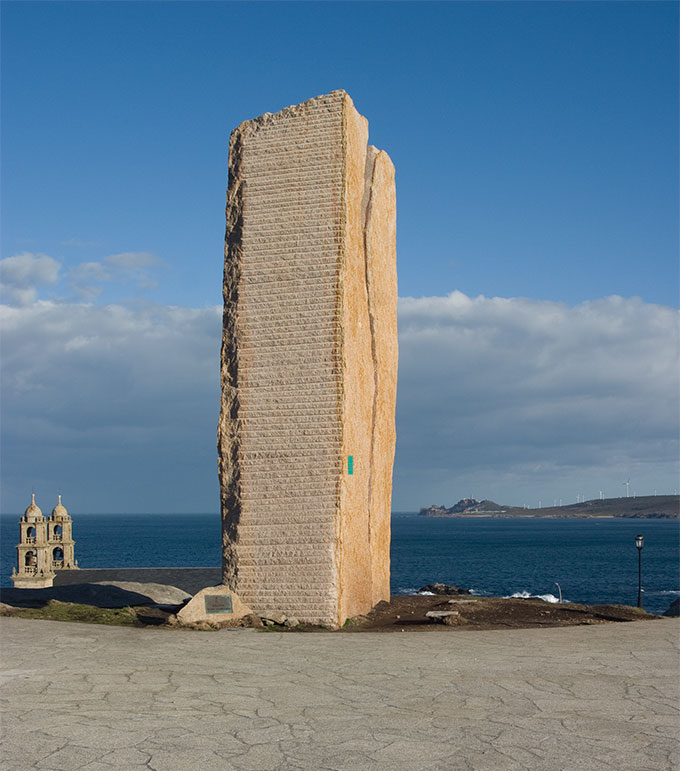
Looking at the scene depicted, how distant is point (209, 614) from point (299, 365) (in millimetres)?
3817

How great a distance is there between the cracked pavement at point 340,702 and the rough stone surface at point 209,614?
1192 millimetres

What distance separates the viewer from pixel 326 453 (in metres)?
12.5

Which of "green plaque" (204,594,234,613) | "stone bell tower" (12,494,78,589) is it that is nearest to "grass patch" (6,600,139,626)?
"green plaque" (204,594,234,613)

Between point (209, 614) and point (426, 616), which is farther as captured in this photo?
point (426, 616)

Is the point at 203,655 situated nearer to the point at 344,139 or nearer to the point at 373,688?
the point at 373,688

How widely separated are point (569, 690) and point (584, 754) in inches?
75.6

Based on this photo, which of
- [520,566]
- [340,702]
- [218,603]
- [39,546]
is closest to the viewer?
[340,702]

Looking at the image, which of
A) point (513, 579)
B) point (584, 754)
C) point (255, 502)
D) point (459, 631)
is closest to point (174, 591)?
point (255, 502)

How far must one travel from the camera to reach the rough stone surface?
11875 mm

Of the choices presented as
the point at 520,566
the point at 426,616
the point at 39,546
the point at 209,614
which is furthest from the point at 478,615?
the point at 520,566

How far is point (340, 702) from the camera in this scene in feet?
23.3

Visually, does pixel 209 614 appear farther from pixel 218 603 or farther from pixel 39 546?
pixel 39 546

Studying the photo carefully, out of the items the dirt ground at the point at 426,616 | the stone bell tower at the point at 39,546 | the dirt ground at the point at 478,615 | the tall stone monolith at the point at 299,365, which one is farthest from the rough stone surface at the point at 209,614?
the stone bell tower at the point at 39,546

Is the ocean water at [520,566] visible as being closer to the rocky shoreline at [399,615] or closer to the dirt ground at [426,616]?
the rocky shoreline at [399,615]
